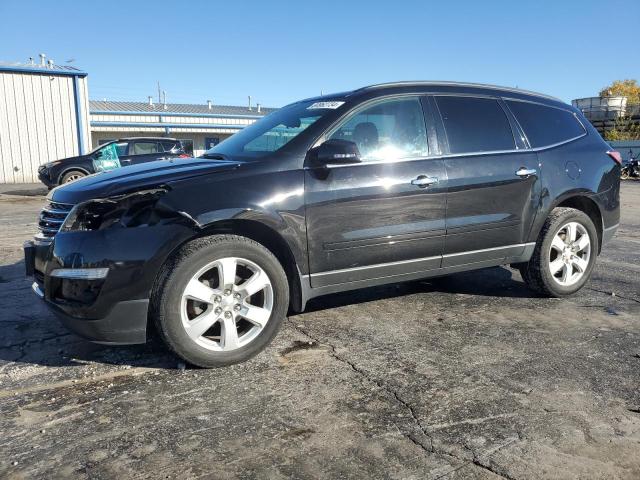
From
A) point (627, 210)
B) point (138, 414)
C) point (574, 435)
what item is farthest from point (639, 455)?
point (627, 210)

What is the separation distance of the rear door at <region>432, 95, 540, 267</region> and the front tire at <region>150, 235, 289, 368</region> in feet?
5.06

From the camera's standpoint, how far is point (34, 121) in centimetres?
2142

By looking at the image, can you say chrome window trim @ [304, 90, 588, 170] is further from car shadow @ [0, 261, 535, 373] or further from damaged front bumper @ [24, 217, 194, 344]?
car shadow @ [0, 261, 535, 373]

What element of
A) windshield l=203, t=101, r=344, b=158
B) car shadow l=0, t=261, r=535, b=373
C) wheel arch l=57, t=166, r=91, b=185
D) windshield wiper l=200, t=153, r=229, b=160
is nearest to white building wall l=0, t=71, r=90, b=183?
wheel arch l=57, t=166, r=91, b=185

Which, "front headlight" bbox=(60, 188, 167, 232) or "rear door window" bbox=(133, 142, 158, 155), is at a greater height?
"rear door window" bbox=(133, 142, 158, 155)

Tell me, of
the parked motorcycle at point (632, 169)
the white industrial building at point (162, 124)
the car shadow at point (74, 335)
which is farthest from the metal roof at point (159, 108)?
the car shadow at point (74, 335)

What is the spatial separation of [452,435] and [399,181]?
1.91 metres

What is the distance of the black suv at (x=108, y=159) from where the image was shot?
14.6 meters

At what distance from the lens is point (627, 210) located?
41.1 ft

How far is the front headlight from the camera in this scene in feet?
10.2

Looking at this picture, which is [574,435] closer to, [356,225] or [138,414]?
[356,225]

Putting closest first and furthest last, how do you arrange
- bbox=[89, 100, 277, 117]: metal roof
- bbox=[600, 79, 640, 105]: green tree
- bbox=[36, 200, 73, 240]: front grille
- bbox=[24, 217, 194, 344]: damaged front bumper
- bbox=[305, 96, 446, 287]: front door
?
bbox=[24, 217, 194, 344]: damaged front bumper → bbox=[36, 200, 73, 240]: front grille → bbox=[305, 96, 446, 287]: front door → bbox=[89, 100, 277, 117]: metal roof → bbox=[600, 79, 640, 105]: green tree

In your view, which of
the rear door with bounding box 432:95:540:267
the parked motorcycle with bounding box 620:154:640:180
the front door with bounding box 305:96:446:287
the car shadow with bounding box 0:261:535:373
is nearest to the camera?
the car shadow with bounding box 0:261:535:373

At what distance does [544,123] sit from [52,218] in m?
4.15
